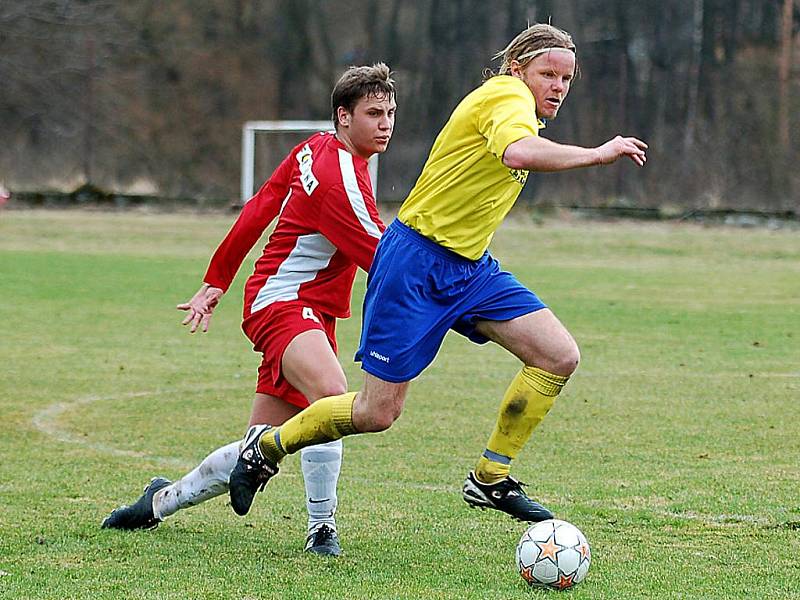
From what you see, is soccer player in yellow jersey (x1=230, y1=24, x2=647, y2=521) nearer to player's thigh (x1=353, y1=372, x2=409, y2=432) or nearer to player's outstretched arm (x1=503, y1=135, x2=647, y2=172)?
player's thigh (x1=353, y1=372, x2=409, y2=432)

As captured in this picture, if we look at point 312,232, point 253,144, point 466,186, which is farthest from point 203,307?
point 253,144

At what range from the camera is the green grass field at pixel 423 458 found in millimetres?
4711

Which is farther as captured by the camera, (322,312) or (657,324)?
(657,324)

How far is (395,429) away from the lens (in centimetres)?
820

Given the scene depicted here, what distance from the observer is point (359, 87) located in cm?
524

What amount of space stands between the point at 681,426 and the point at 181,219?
2233cm

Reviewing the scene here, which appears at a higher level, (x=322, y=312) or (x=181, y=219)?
(x=322, y=312)

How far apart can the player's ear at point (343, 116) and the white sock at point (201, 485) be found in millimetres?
1395

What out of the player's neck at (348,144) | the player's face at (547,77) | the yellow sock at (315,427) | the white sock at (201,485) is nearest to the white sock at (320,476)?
the yellow sock at (315,427)

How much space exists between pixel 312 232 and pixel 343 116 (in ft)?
1.64

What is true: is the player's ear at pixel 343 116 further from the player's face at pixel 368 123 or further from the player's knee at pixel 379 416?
the player's knee at pixel 379 416

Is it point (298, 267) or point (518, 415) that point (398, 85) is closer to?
point (298, 267)

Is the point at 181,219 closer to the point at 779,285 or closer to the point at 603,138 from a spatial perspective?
the point at 603,138

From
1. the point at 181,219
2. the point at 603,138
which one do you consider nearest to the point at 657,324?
the point at 181,219
